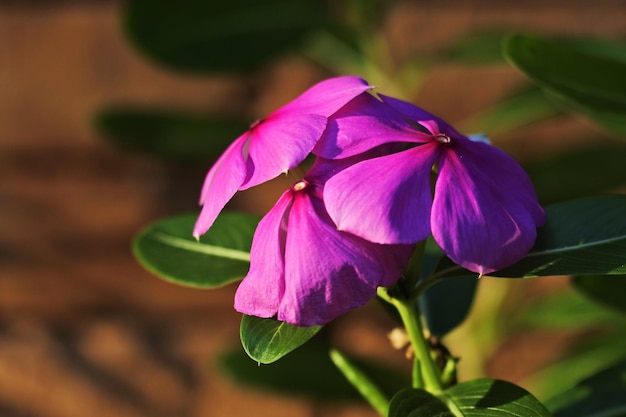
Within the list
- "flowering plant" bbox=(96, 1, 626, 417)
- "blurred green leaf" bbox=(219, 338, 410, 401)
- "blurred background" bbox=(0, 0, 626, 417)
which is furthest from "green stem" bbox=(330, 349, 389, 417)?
"blurred background" bbox=(0, 0, 626, 417)

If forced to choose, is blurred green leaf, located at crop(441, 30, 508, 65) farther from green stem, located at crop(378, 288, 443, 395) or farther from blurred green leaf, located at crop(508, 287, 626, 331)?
green stem, located at crop(378, 288, 443, 395)

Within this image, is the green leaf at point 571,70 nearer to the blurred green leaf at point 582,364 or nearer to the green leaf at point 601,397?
the green leaf at point 601,397

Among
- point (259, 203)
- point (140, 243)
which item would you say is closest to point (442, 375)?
point (140, 243)

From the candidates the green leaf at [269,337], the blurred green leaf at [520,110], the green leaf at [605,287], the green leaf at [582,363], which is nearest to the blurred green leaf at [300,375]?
the green leaf at [582,363]

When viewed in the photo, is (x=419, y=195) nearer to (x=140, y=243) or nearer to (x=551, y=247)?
Result: (x=551, y=247)

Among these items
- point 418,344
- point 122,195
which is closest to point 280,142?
point 418,344

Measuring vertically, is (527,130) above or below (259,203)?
above
